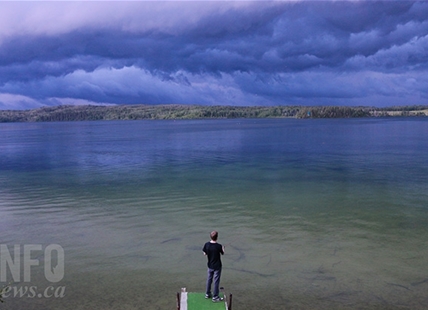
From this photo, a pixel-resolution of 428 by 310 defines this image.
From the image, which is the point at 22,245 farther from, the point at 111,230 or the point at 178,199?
the point at 178,199

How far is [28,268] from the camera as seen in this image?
866 inches

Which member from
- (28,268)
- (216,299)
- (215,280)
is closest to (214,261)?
(215,280)

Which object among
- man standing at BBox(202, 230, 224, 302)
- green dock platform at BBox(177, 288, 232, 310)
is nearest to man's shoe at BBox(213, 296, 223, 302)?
man standing at BBox(202, 230, 224, 302)

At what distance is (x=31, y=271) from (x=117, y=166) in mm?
44165

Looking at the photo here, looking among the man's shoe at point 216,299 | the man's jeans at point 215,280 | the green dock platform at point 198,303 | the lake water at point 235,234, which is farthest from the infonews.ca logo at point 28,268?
the man's shoe at point 216,299

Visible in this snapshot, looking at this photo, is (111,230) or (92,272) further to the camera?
(111,230)

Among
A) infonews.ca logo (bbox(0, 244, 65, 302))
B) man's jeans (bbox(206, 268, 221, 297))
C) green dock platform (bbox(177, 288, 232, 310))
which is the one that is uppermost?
man's jeans (bbox(206, 268, 221, 297))

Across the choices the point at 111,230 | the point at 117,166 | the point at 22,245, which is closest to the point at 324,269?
the point at 111,230

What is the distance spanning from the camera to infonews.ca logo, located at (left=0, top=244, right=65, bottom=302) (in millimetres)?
19230

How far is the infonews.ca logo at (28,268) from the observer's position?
1923 cm

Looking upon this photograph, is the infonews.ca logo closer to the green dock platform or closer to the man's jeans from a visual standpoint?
the green dock platform

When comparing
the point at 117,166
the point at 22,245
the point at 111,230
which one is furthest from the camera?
the point at 117,166

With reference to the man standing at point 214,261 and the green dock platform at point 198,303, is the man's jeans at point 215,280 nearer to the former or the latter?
the man standing at point 214,261

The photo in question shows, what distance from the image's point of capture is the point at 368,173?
54.1 metres
